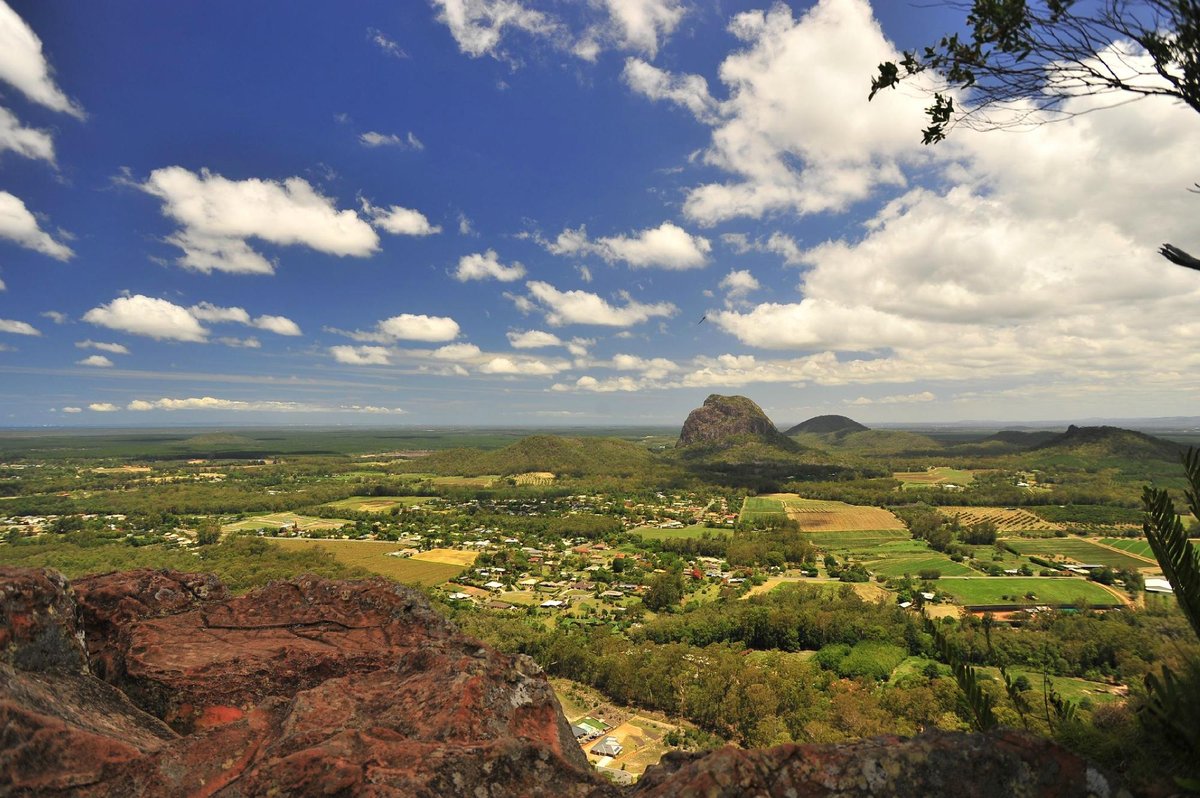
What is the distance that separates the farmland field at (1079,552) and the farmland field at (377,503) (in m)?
161

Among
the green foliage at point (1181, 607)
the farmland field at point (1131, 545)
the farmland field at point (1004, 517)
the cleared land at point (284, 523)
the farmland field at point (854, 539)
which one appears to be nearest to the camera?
the green foliage at point (1181, 607)

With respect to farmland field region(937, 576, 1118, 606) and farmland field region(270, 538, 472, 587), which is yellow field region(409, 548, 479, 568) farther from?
farmland field region(937, 576, 1118, 606)

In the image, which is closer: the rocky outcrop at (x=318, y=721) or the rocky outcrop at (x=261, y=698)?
the rocky outcrop at (x=318, y=721)

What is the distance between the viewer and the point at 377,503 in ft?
571

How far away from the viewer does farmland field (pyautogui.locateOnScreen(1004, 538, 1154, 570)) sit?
9588cm

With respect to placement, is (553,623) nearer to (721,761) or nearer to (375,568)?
(375,568)

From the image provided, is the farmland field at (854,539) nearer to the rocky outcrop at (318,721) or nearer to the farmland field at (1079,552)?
the farmland field at (1079,552)

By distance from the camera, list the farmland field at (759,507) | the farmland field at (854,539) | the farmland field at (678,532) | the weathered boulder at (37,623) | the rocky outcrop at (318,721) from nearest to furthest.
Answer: the rocky outcrop at (318,721) < the weathered boulder at (37,623) < the farmland field at (854,539) < the farmland field at (678,532) < the farmland field at (759,507)

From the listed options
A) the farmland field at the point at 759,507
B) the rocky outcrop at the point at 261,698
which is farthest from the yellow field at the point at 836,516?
the rocky outcrop at the point at 261,698

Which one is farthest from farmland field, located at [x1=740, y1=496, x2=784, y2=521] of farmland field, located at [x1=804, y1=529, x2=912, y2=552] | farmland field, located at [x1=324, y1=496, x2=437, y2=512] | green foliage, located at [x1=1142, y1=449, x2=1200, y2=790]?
green foliage, located at [x1=1142, y1=449, x2=1200, y2=790]

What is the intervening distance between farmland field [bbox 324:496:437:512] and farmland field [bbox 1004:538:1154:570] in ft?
527

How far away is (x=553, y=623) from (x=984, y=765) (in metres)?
71.2

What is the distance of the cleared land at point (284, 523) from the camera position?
429 feet

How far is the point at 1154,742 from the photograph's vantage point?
19.4ft
